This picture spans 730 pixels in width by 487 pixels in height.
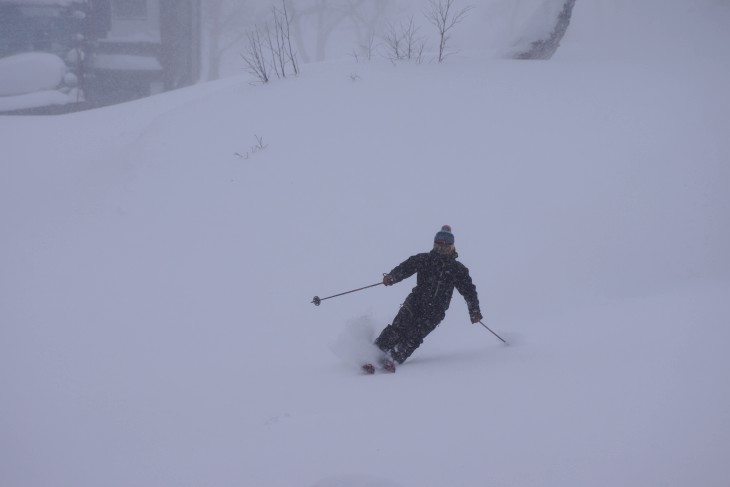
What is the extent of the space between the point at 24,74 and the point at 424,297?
20526 mm

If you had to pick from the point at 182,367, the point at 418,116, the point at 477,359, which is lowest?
the point at 182,367

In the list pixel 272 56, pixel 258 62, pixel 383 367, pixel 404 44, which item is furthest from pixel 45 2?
pixel 383 367

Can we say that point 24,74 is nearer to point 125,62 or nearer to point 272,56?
point 125,62

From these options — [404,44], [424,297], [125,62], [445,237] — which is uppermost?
[404,44]

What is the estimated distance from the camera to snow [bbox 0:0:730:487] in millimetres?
2838

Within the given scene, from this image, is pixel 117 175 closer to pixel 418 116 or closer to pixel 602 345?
pixel 418 116

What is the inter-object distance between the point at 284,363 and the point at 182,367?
100 centimetres

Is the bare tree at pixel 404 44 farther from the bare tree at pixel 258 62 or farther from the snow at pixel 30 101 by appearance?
the snow at pixel 30 101

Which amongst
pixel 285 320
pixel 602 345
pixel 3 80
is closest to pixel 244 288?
pixel 285 320

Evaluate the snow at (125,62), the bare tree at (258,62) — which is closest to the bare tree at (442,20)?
the bare tree at (258,62)

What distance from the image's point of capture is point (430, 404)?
3266 millimetres

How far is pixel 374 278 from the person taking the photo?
6320mm

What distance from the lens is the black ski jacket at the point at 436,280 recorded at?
4.48 metres

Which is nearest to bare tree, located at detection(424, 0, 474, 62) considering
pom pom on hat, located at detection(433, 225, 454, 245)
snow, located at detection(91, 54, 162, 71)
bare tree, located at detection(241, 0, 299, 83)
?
bare tree, located at detection(241, 0, 299, 83)
